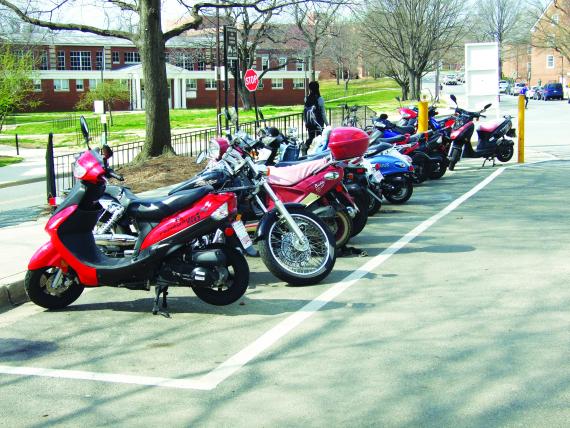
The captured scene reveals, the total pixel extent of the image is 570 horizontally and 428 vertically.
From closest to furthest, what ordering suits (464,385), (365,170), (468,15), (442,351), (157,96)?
(464,385) < (442,351) < (365,170) < (157,96) < (468,15)

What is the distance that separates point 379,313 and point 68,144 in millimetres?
37468

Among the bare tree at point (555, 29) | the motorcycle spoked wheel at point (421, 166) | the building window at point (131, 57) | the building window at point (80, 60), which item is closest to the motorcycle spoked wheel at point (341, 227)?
the motorcycle spoked wheel at point (421, 166)

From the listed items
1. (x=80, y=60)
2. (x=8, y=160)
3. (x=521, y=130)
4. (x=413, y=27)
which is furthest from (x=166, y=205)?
(x=80, y=60)

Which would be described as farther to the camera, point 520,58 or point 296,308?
point 520,58

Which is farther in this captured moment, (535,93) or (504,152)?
(535,93)

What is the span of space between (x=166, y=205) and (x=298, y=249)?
136cm

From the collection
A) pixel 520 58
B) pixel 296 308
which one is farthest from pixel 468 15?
pixel 520 58

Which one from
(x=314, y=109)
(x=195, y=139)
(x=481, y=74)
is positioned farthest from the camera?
(x=195, y=139)

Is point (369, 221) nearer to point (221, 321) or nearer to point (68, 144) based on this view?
point (221, 321)

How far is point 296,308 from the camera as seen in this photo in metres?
7.07

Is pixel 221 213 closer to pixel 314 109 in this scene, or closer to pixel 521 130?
pixel 314 109

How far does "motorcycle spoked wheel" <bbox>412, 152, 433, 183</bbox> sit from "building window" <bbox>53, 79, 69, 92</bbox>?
7275 centimetres

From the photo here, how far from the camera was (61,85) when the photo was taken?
83.2 metres

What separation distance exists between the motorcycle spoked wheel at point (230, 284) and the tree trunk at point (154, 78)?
12951mm
